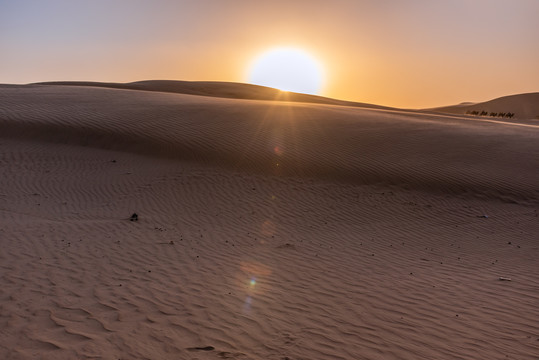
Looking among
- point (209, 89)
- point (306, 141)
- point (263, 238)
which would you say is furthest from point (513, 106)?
point (263, 238)

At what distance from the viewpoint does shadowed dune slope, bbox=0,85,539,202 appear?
1280cm

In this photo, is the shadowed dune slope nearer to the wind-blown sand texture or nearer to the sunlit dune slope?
the wind-blown sand texture

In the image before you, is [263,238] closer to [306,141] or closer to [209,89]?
[306,141]

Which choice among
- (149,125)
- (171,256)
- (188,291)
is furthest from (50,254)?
(149,125)

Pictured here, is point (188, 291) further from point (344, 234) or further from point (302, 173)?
point (302, 173)

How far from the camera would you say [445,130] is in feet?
58.1

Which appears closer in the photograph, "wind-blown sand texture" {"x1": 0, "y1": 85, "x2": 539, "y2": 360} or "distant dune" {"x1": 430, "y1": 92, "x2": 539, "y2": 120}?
"wind-blown sand texture" {"x1": 0, "y1": 85, "x2": 539, "y2": 360}

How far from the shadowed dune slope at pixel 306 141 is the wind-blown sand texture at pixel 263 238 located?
→ 89 mm

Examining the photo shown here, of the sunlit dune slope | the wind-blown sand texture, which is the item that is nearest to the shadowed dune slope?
the wind-blown sand texture

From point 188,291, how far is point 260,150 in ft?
31.1

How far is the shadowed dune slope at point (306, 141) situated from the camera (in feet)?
42.0

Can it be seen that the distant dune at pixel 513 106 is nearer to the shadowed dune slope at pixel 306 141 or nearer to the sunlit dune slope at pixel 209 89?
the sunlit dune slope at pixel 209 89

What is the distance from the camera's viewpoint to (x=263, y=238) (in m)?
8.66

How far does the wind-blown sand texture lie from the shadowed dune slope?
9cm
